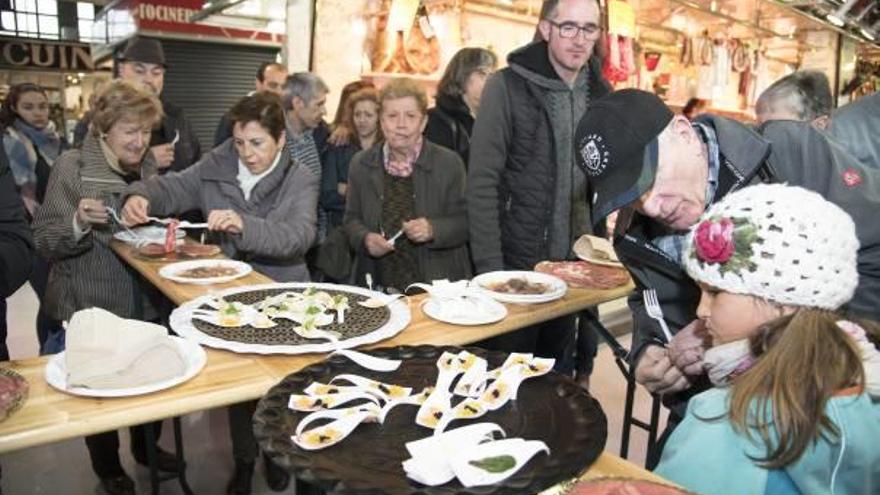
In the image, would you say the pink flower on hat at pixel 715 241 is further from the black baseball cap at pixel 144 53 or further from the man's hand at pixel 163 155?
the black baseball cap at pixel 144 53

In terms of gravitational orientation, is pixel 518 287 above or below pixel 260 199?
below

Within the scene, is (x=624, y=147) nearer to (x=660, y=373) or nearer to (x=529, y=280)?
(x=660, y=373)

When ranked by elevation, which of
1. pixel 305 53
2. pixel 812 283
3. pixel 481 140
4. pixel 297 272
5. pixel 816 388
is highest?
pixel 305 53

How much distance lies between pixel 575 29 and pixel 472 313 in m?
1.26

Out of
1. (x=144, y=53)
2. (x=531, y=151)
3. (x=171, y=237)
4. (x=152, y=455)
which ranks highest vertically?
(x=144, y=53)

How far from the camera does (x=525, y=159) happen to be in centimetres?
279

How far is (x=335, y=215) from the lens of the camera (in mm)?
4094

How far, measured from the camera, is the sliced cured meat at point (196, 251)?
287 cm

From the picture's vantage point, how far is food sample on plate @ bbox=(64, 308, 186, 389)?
1.45 metres

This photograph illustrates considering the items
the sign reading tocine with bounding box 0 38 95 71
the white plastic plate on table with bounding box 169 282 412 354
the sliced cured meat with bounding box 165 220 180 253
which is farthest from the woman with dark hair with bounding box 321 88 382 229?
the sign reading tocine with bounding box 0 38 95 71

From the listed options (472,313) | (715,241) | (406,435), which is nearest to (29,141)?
(472,313)

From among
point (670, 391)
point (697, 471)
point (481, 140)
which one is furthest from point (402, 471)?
point (481, 140)

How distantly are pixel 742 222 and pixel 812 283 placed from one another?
0.15 meters

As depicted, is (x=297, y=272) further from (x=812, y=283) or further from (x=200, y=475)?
(x=812, y=283)
